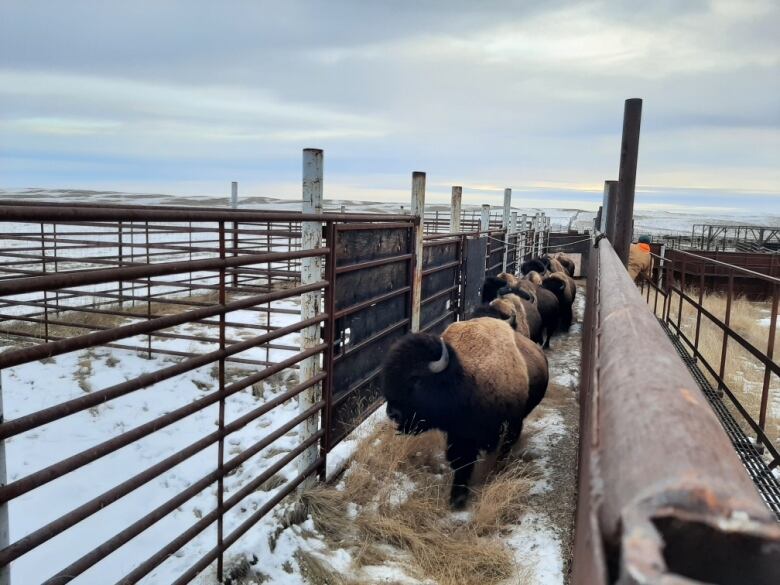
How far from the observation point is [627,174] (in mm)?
6137

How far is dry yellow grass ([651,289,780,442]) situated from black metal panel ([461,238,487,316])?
12.5ft

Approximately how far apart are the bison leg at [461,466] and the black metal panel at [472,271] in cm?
468

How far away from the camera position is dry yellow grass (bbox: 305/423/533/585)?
3781 mm

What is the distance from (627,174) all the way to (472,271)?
166 inches

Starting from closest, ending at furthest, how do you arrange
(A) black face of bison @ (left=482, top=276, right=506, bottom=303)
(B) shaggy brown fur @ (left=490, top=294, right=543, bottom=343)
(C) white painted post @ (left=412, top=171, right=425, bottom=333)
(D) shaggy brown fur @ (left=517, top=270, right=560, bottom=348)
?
1. (C) white painted post @ (left=412, top=171, right=425, bottom=333)
2. (B) shaggy brown fur @ (left=490, top=294, right=543, bottom=343)
3. (A) black face of bison @ (left=482, top=276, right=506, bottom=303)
4. (D) shaggy brown fur @ (left=517, top=270, right=560, bottom=348)

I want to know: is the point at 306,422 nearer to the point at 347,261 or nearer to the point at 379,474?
the point at 379,474

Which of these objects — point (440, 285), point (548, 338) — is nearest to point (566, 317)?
point (548, 338)

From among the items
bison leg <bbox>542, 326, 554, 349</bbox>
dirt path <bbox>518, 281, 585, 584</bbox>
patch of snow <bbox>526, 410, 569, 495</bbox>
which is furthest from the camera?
bison leg <bbox>542, 326, 554, 349</bbox>

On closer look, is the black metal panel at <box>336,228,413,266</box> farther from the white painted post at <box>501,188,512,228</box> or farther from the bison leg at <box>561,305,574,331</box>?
the white painted post at <box>501,188,512,228</box>

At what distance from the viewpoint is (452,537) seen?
4.15 meters

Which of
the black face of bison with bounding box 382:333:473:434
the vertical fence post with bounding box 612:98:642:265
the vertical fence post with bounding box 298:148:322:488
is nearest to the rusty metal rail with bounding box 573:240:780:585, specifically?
the vertical fence post with bounding box 298:148:322:488

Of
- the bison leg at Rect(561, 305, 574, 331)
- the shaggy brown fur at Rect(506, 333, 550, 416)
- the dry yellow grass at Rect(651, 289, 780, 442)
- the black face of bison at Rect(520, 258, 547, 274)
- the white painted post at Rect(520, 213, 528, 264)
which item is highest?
the white painted post at Rect(520, 213, 528, 264)

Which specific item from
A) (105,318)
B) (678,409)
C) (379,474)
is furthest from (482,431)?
(105,318)

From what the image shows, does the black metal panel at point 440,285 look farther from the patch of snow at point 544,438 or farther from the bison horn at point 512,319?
the patch of snow at point 544,438
